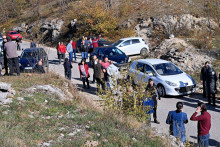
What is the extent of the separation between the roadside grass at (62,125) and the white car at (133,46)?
14.8 m

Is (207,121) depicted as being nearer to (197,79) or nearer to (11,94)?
(11,94)

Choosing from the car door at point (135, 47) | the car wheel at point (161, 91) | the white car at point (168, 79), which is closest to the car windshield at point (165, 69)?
the white car at point (168, 79)

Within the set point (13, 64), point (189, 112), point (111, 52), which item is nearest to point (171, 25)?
point (111, 52)

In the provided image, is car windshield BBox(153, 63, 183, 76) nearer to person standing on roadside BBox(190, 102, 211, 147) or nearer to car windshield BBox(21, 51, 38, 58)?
car windshield BBox(21, 51, 38, 58)

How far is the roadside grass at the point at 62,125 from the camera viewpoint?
6645 millimetres

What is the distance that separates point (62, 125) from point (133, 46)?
1767 cm

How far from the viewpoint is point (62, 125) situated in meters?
7.84

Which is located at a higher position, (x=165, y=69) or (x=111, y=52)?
(x=111, y=52)

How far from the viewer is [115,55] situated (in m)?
19.3

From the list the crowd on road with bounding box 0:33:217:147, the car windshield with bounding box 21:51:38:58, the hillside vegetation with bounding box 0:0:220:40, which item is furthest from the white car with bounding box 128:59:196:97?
the hillside vegetation with bounding box 0:0:220:40

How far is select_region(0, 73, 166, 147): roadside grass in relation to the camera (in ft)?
21.8

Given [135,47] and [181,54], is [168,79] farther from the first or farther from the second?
[135,47]

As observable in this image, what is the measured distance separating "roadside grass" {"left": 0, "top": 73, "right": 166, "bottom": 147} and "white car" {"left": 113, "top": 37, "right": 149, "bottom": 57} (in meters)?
→ 14.8

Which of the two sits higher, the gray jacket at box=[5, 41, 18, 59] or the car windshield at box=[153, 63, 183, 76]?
the gray jacket at box=[5, 41, 18, 59]
